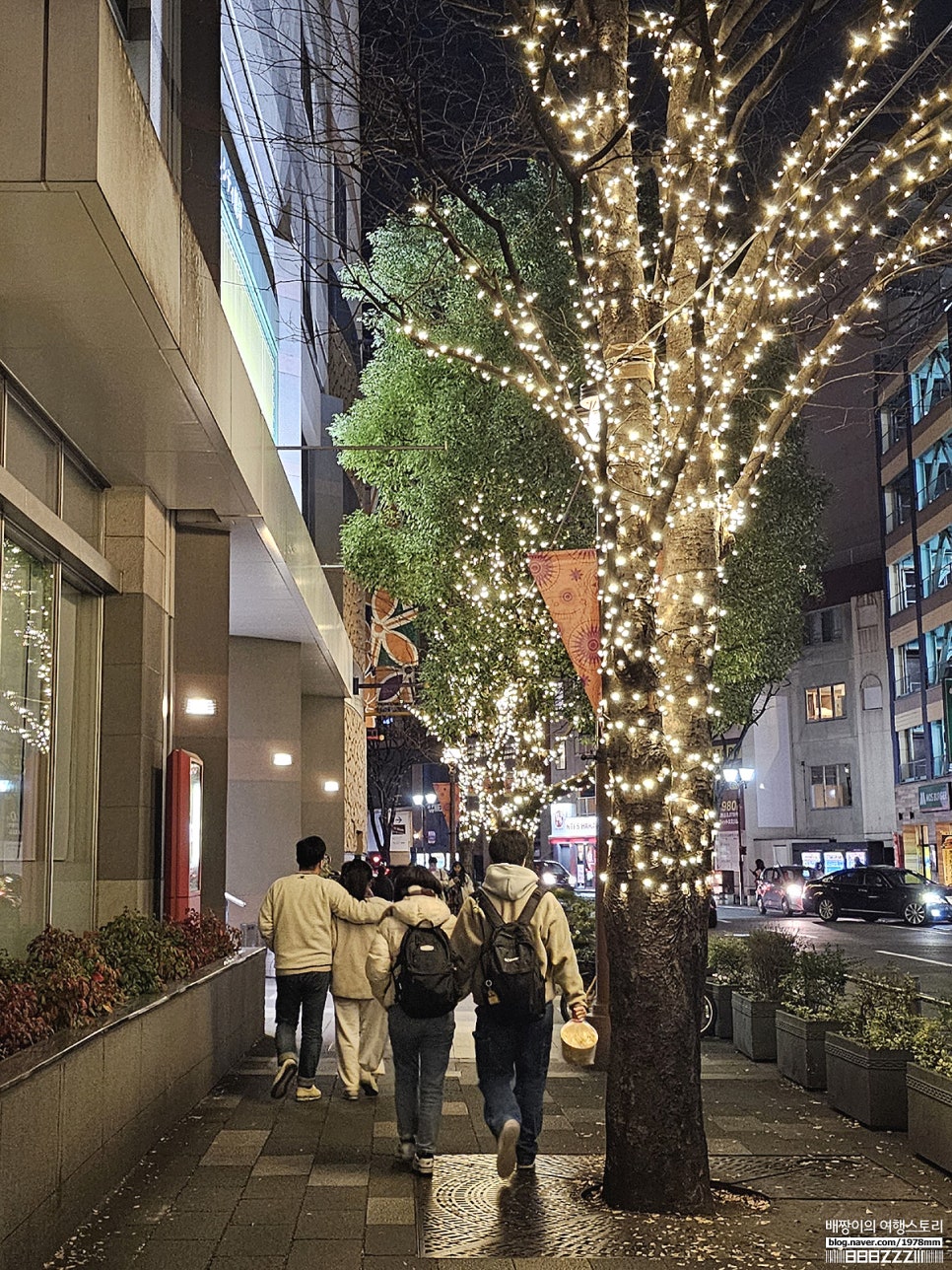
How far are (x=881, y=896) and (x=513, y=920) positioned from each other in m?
33.0

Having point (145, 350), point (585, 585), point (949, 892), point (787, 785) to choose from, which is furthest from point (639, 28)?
point (787, 785)

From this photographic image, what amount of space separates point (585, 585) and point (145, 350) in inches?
177

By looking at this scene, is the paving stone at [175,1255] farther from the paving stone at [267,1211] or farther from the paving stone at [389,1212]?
the paving stone at [389,1212]

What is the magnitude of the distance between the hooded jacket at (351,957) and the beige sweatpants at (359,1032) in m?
0.07

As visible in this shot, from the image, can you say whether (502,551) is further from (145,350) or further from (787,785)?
(787,785)

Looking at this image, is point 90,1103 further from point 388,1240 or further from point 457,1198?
point 457,1198

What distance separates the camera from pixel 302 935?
10.3 meters

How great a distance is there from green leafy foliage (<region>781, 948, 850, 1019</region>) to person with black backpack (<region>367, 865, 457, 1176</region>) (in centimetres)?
414

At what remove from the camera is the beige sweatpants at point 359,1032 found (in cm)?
1060

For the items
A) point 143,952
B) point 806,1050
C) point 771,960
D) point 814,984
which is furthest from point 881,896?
point 143,952

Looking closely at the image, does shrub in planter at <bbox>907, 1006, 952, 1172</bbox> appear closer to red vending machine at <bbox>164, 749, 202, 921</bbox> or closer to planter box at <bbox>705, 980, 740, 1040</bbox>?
planter box at <bbox>705, 980, 740, 1040</bbox>

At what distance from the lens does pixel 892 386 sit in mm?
48875

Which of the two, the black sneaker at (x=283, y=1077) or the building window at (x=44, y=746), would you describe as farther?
the building window at (x=44, y=746)

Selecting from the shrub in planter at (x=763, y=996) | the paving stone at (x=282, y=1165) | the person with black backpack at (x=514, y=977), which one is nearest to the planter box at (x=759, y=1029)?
the shrub in planter at (x=763, y=996)
